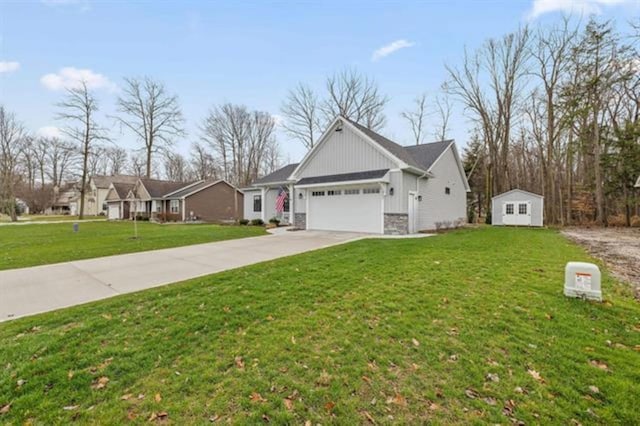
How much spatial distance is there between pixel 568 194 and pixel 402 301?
25097 millimetres

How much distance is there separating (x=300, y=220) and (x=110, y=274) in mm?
10620

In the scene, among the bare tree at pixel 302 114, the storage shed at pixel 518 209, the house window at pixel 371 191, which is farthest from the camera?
the bare tree at pixel 302 114

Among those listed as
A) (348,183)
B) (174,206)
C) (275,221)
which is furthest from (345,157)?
(174,206)

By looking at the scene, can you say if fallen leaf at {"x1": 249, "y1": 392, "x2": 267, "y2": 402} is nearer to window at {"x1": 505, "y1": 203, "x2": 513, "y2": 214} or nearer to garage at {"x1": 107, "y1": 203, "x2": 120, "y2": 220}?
window at {"x1": 505, "y1": 203, "x2": 513, "y2": 214}

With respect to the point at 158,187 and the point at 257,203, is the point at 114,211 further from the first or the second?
the point at 257,203

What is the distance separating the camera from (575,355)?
3.12 meters

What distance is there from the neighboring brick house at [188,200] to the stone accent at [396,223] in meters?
17.1

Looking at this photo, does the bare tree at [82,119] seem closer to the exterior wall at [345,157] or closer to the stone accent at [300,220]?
the stone accent at [300,220]

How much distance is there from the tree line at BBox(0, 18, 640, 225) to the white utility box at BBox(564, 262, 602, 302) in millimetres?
12092

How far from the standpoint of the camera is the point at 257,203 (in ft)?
73.7

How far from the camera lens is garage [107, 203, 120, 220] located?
35428mm

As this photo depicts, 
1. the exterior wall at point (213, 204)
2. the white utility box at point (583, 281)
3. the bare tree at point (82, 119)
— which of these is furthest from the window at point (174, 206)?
the white utility box at point (583, 281)

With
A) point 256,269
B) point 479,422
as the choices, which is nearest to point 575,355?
point 479,422

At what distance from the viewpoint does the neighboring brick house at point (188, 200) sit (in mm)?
27547
